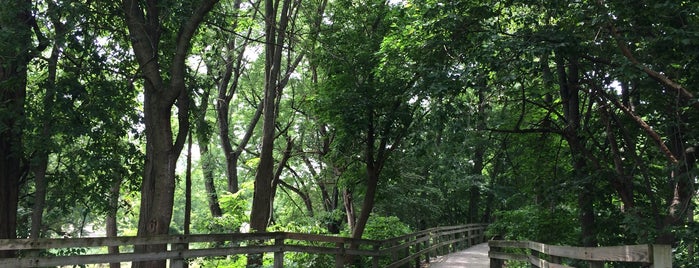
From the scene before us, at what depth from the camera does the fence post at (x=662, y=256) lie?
3.49 metres

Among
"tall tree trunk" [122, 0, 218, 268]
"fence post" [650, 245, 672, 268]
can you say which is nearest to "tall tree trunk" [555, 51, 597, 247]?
"fence post" [650, 245, 672, 268]

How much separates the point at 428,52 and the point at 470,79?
205 cm

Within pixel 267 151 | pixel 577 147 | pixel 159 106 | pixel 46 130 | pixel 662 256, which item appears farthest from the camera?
pixel 267 151

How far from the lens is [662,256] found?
3.51 m

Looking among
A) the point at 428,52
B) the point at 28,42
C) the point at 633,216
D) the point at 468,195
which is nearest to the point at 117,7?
the point at 28,42

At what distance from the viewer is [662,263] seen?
3500mm

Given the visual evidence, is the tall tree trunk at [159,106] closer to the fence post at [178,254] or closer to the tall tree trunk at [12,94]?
the fence post at [178,254]

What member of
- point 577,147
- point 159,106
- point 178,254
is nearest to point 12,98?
point 159,106

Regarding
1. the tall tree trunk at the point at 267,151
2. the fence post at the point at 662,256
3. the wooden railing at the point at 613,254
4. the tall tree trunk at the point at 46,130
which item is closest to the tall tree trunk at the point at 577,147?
the wooden railing at the point at 613,254

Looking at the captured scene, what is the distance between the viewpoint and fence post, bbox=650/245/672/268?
138 inches

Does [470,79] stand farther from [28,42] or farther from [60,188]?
[60,188]

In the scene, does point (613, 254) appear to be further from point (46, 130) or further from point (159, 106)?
point (46, 130)

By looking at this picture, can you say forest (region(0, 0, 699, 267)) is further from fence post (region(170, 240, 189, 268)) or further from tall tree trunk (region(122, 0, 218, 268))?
fence post (region(170, 240, 189, 268))

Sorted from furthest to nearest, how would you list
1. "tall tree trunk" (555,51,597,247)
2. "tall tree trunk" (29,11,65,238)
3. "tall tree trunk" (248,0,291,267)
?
"tall tree trunk" (248,0,291,267) → "tall tree trunk" (555,51,597,247) → "tall tree trunk" (29,11,65,238)
